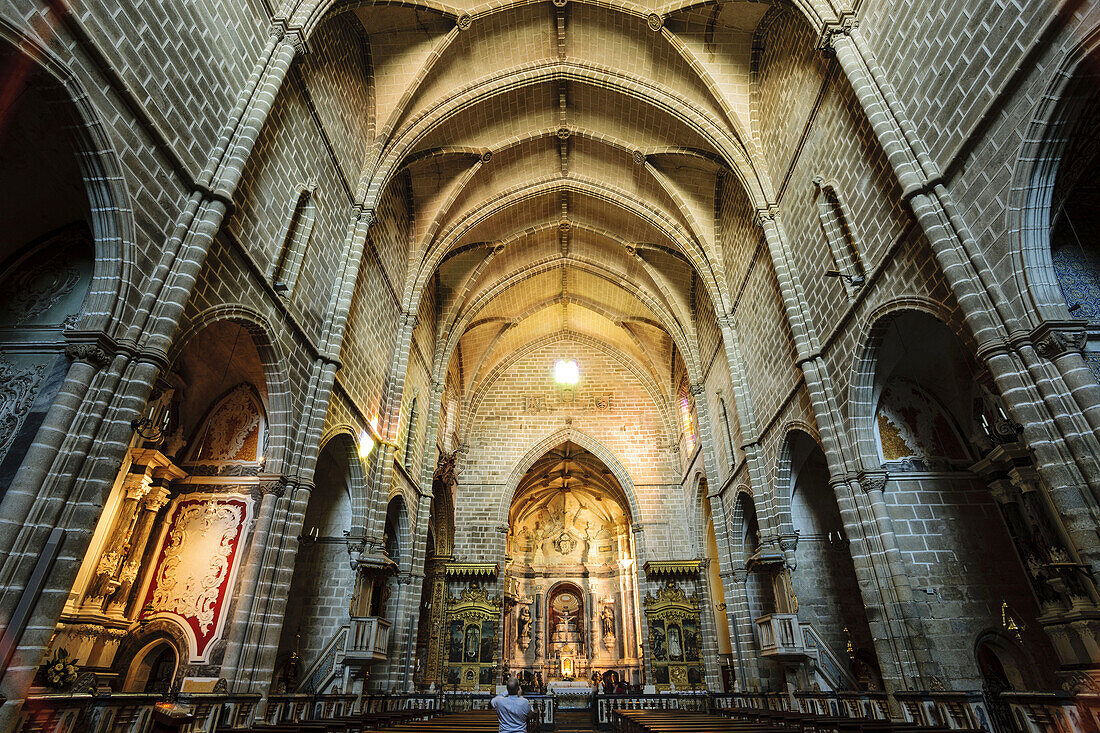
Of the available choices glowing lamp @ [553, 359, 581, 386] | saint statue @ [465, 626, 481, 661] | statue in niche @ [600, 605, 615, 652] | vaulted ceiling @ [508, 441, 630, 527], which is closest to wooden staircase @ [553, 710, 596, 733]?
saint statue @ [465, 626, 481, 661]

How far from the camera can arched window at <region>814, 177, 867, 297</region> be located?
10.3 metres

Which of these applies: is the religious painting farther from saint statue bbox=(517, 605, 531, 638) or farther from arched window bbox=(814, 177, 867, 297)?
saint statue bbox=(517, 605, 531, 638)

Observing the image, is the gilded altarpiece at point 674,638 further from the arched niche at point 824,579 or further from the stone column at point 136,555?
the stone column at point 136,555

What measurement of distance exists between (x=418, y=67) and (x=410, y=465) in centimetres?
1143

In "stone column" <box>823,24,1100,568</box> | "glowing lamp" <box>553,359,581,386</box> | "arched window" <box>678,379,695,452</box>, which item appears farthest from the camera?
"glowing lamp" <box>553,359,581,386</box>

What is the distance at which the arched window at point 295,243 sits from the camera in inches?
422

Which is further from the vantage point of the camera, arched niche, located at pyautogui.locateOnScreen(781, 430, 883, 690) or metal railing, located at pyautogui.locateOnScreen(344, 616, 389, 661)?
arched niche, located at pyautogui.locateOnScreen(781, 430, 883, 690)

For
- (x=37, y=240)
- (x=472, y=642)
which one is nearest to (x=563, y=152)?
(x=37, y=240)

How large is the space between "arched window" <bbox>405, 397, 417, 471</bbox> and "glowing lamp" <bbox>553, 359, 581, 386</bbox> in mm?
9583

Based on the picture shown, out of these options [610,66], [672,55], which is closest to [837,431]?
[672,55]

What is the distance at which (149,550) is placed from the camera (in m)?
10.6

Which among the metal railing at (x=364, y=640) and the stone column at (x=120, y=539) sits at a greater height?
the stone column at (x=120, y=539)

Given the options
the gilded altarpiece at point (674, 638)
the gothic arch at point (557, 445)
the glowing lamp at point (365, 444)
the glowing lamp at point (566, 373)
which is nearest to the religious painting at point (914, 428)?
the glowing lamp at point (365, 444)

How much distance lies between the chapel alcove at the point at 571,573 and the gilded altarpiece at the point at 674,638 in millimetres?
7164
